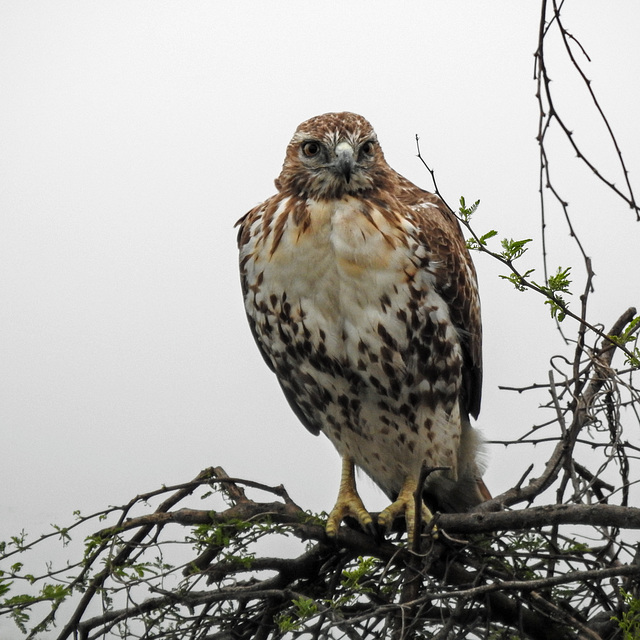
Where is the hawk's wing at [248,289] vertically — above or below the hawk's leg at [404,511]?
above

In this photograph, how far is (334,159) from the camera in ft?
9.09

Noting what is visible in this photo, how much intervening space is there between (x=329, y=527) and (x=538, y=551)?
645mm

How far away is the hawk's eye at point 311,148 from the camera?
2.81 meters

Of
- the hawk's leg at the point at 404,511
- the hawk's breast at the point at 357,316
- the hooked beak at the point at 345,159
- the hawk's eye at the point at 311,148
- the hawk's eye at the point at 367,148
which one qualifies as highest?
the hawk's eye at the point at 311,148

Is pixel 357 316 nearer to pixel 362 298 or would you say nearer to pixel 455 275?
pixel 362 298

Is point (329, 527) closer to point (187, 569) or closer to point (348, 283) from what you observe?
point (187, 569)

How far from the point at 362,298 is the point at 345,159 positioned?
44 cm

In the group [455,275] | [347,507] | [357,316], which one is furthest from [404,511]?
[455,275]

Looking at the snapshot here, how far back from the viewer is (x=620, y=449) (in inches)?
108

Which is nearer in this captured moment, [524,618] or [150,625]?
[150,625]

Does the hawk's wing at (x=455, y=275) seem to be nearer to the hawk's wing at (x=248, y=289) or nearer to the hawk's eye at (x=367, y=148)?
the hawk's eye at (x=367, y=148)

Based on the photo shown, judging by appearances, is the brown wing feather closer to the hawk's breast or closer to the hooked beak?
the hawk's breast

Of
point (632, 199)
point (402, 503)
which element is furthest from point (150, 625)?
point (632, 199)

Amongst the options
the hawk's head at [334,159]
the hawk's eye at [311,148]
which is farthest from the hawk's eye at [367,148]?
the hawk's eye at [311,148]
